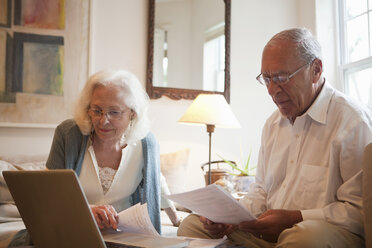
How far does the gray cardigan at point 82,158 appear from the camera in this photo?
177 centimetres

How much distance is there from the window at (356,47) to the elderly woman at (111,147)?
2038 mm

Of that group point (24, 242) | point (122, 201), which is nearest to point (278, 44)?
point (122, 201)

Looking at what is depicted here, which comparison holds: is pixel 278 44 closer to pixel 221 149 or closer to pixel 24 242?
pixel 24 242

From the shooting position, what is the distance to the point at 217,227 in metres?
1.43

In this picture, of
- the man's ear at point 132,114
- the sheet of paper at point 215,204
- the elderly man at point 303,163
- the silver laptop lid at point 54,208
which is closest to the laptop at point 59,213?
the silver laptop lid at point 54,208

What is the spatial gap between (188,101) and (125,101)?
1.49 m

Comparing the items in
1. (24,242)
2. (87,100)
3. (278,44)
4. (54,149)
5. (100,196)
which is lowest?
(24,242)

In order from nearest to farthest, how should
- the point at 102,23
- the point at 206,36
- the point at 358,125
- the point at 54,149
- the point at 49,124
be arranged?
the point at 358,125 → the point at 54,149 → the point at 49,124 → the point at 102,23 → the point at 206,36

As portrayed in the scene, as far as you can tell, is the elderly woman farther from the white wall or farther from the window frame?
the window frame

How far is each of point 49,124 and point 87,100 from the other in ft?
3.82

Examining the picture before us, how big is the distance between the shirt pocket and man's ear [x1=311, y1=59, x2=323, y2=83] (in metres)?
0.35

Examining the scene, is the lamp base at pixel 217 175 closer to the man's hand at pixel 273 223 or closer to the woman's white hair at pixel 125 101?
the woman's white hair at pixel 125 101

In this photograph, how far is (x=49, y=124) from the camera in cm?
287

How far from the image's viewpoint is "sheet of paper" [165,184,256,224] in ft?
3.73
